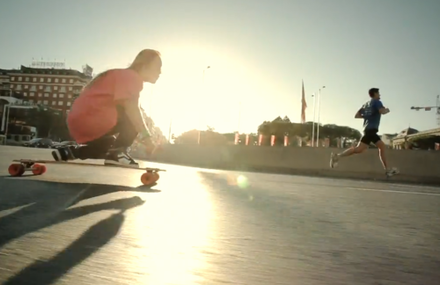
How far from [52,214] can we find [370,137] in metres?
7.35

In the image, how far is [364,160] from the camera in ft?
84.3

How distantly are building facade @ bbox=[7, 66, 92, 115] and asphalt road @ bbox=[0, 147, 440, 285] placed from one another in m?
126

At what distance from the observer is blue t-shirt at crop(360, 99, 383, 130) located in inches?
328

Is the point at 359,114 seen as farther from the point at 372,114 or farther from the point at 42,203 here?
the point at 42,203

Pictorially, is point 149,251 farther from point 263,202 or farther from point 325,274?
point 263,202

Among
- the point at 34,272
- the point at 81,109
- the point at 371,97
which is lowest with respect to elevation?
the point at 34,272

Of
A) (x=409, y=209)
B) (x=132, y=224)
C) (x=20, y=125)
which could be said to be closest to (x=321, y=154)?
(x=409, y=209)

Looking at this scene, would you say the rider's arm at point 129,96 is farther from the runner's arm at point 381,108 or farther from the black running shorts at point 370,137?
the black running shorts at point 370,137

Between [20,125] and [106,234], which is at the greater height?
[20,125]

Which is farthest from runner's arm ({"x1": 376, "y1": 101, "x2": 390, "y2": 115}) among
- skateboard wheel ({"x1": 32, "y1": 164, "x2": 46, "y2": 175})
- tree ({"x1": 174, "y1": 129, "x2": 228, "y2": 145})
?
tree ({"x1": 174, "y1": 129, "x2": 228, "y2": 145})

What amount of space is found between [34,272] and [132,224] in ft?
2.90

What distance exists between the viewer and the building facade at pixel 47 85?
121m

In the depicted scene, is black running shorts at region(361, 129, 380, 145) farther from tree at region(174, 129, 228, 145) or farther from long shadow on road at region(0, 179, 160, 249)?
tree at region(174, 129, 228, 145)

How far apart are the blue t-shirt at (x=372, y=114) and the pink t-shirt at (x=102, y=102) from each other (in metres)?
5.61
